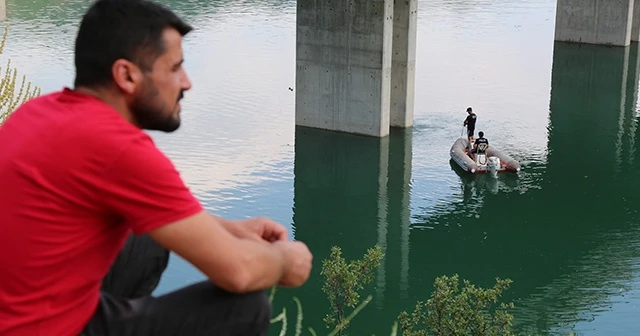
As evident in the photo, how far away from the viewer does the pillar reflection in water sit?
18.2 metres

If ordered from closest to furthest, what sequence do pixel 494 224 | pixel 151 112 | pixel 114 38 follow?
pixel 114 38 < pixel 151 112 < pixel 494 224

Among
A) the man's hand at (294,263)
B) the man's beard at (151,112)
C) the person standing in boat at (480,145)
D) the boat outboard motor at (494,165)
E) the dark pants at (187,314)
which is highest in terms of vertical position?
the man's beard at (151,112)

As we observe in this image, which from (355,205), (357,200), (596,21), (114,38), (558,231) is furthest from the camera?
(596,21)

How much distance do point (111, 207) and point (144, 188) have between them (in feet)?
0.38

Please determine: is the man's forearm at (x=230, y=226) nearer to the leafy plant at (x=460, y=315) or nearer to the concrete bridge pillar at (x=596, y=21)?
the leafy plant at (x=460, y=315)

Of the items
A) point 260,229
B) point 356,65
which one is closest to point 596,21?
point 356,65

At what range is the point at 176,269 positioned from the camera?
16453mm

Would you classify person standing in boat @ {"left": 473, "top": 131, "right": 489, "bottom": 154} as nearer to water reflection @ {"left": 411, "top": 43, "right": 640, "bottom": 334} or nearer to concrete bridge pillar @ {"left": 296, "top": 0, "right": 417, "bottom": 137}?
water reflection @ {"left": 411, "top": 43, "right": 640, "bottom": 334}

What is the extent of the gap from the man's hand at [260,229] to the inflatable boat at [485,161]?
20.4 m

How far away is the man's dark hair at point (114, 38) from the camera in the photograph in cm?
260

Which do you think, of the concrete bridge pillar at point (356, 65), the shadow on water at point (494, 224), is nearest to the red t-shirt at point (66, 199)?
the shadow on water at point (494, 224)

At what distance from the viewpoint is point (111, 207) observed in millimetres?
2438

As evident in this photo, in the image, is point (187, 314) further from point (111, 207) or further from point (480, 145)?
point (480, 145)

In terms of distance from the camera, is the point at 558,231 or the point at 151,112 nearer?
the point at 151,112
